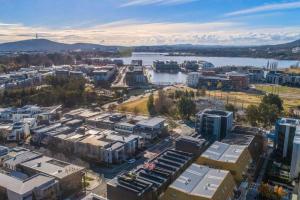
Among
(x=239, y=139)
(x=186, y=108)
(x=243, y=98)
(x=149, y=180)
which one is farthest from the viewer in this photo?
(x=243, y=98)

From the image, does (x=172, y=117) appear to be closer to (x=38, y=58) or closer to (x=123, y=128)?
(x=123, y=128)

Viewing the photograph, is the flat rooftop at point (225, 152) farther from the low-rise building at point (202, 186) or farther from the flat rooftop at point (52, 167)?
→ the flat rooftop at point (52, 167)

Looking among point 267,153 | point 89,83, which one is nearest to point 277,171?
point 267,153

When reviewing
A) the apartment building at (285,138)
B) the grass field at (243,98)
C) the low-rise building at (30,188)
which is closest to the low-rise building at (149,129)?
the grass field at (243,98)

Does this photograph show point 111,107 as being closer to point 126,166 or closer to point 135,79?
point 126,166

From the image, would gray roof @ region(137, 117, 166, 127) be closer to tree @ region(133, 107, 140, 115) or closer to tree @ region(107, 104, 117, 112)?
tree @ region(133, 107, 140, 115)

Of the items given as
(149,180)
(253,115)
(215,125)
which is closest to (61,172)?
(149,180)

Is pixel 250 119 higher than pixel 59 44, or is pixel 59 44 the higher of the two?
pixel 59 44
